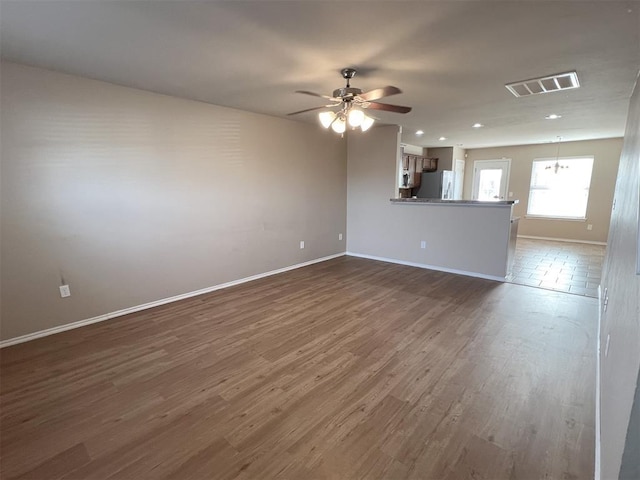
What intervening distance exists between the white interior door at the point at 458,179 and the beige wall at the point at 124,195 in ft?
17.3

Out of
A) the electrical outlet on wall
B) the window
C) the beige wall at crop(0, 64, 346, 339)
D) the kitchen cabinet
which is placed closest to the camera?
the beige wall at crop(0, 64, 346, 339)

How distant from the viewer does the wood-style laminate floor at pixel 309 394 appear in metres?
1.54

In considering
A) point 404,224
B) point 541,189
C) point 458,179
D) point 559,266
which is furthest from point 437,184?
point 559,266

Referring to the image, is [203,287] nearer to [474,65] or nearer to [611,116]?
[474,65]

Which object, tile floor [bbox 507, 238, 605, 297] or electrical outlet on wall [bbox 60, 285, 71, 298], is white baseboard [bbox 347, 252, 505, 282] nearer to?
tile floor [bbox 507, 238, 605, 297]

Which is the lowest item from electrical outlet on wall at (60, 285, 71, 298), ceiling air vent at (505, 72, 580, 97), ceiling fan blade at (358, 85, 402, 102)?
electrical outlet on wall at (60, 285, 71, 298)

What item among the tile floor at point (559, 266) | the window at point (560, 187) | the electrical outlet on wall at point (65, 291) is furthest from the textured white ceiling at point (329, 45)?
the window at point (560, 187)

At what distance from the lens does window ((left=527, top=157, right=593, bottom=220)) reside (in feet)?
22.4

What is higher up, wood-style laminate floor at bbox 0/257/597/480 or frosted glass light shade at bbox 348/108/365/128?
frosted glass light shade at bbox 348/108/365/128

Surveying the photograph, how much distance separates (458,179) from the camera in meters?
8.35

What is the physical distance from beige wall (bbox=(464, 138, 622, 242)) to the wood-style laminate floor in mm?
4925

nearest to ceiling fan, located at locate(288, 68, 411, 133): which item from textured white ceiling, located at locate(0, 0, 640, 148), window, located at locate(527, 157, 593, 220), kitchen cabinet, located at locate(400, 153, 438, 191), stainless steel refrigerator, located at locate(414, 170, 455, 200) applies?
textured white ceiling, located at locate(0, 0, 640, 148)

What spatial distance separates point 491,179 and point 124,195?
841 centimetres

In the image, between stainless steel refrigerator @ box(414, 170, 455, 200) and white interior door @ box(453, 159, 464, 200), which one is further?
white interior door @ box(453, 159, 464, 200)
